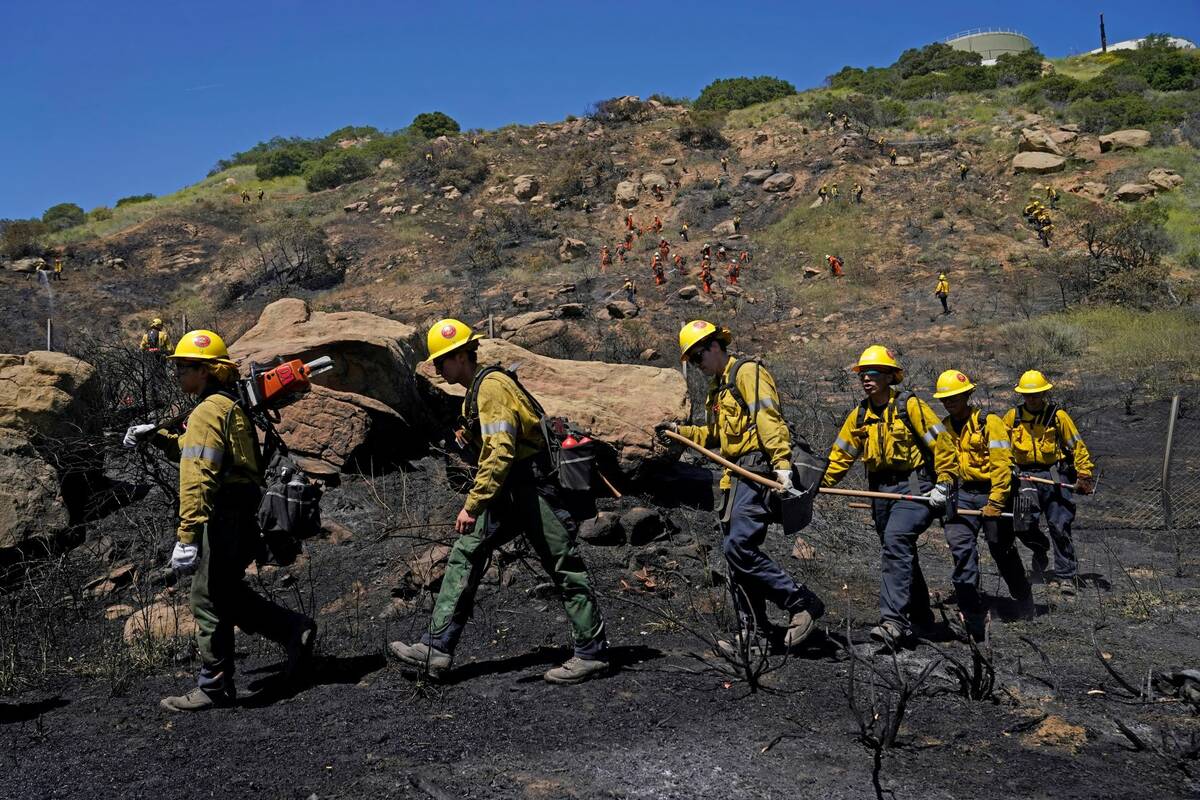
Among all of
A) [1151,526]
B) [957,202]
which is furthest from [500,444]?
[957,202]

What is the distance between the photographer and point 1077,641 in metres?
5.13

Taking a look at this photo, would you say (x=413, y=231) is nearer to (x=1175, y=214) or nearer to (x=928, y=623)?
(x=1175, y=214)

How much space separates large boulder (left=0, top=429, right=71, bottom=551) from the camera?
6555 millimetres

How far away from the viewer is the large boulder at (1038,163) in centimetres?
2741

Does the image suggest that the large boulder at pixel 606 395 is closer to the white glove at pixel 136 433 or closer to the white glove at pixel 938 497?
the white glove at pixel 938 497

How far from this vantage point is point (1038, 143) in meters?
28.7

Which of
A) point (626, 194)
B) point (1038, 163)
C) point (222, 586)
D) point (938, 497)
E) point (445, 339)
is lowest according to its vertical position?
point (938, 497)

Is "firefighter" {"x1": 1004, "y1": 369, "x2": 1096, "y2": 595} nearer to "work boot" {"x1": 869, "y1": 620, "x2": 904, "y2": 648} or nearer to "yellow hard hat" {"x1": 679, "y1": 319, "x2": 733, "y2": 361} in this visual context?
"work boot" {"x1": 869, "y1": 620, "x2": 904, "y2": 648}

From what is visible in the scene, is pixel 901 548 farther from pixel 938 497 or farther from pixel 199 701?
pixel 199 701

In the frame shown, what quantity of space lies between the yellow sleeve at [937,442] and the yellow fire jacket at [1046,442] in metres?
2.13

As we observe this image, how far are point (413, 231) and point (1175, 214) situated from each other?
22.9m

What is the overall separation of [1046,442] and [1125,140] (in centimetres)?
2668

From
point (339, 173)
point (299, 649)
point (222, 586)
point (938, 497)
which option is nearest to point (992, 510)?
point (938, 497)

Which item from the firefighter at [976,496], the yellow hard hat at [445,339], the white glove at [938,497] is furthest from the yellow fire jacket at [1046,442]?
the yellow hard hat at [445,339]
